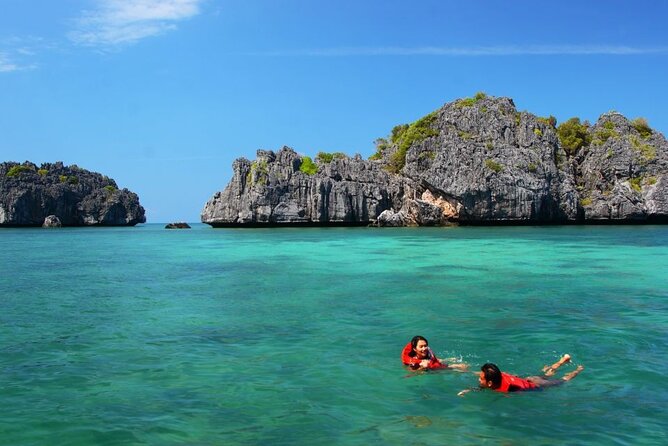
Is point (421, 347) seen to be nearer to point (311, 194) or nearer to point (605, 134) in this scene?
point (311, 194)

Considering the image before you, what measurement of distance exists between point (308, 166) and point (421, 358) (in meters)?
76.6

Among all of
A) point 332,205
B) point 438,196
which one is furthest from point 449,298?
point 332,205

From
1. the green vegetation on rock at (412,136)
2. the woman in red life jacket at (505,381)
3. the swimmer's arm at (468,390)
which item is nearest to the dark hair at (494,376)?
the woman in red life jacket at (505,381)

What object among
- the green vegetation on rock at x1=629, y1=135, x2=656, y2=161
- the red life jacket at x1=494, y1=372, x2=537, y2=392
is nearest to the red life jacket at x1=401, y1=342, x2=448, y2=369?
the red life jacket at x1=494, y1=372, x2=537, y2=392

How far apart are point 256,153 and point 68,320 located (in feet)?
237

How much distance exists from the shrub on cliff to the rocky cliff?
0.15 meters

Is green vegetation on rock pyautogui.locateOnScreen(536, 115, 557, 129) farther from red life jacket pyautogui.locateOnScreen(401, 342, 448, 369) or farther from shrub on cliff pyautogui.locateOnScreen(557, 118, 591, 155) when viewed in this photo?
red life jacket pyautogui.locateOnScreen(401, 342, 448, 369)

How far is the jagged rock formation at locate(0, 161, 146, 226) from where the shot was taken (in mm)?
100125

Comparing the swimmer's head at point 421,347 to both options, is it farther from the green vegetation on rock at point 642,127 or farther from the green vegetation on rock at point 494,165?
the green vegetation on rock at point 642,127

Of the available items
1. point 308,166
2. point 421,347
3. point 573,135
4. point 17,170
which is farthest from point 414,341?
point 17,170

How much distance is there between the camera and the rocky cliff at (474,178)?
222ft

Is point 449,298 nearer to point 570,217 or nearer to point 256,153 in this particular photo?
point 570,217

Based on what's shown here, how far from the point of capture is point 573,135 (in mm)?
78250

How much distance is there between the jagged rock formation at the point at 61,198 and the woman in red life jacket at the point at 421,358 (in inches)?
4196
